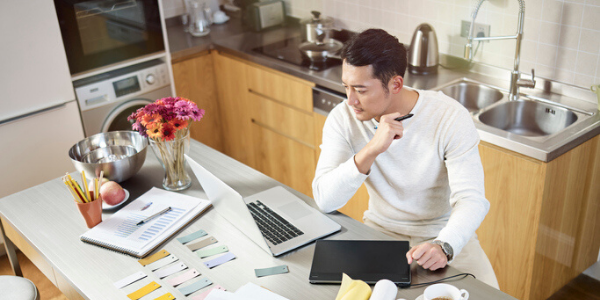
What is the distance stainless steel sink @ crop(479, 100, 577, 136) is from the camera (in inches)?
97.2

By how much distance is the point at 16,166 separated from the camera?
294 cm

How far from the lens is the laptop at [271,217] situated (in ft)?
5.29

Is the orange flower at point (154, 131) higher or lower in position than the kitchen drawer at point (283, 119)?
higher

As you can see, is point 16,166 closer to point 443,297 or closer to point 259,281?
point 259,281

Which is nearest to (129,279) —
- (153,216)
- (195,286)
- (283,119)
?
(195,286)

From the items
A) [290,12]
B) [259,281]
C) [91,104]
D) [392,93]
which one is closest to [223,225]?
[259,281]

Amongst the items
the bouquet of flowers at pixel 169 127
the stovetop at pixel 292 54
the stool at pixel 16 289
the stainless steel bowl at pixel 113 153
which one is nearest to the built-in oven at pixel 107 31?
the stovetop at pixel 292 54

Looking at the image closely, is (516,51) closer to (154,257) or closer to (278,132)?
(278,132)

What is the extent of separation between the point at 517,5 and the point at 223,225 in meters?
1.67

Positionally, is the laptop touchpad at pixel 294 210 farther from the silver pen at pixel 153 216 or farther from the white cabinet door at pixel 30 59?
the white cabinet door at pixel 30 59

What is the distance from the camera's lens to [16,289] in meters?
1.92

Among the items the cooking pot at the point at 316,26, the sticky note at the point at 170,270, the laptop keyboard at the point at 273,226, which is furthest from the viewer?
the cooking pot at the point at 316,26

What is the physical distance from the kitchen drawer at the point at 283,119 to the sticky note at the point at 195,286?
162 centimetres

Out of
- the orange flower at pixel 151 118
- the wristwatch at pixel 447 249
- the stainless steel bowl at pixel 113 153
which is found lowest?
the wristwatch at pixel 447 249
